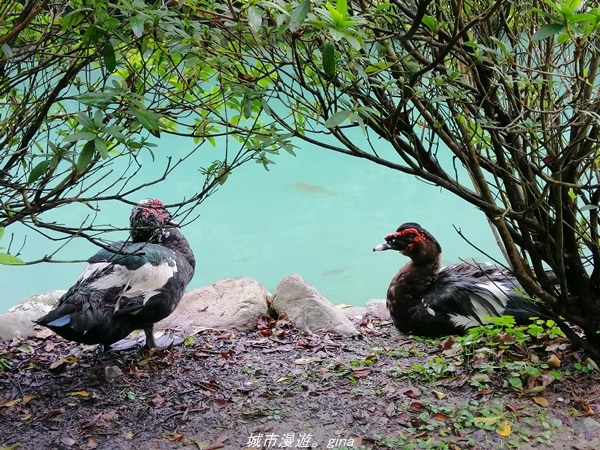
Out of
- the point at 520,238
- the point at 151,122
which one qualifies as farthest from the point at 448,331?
the point at 151,122

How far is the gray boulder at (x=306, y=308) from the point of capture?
439 cm

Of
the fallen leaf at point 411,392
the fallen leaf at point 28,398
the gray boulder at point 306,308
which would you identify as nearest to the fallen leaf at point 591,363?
the fallen leaf at point 411,392

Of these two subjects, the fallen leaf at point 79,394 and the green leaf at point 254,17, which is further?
the fallen leaf at point 79,394

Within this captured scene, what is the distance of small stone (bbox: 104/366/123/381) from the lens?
11.2ft

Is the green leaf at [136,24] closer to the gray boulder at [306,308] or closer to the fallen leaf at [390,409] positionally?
the fallen leaf at [390,409]

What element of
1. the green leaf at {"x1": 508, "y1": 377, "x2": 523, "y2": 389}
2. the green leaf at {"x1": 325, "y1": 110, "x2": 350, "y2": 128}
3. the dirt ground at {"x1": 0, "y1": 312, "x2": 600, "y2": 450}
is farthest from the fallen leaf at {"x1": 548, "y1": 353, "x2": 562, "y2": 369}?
the green leaf at {"x1": 325, "y1": 110, "x2": 350, "y2": 128}

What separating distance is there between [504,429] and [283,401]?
107cm

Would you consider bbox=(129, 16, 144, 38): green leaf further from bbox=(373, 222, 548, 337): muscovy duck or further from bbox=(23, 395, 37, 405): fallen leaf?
bbox=(373, 222, 548, 337): muscovy duck

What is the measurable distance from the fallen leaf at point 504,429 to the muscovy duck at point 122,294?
193 cm

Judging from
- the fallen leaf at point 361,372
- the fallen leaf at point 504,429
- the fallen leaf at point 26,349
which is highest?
the fallen leaf at point 26,349

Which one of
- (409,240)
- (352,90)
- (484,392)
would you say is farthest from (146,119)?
(409,240)

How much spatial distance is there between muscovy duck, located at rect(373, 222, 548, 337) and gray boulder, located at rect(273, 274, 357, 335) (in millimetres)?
402

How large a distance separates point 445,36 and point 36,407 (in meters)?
2.61

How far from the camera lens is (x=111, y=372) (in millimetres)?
3451
